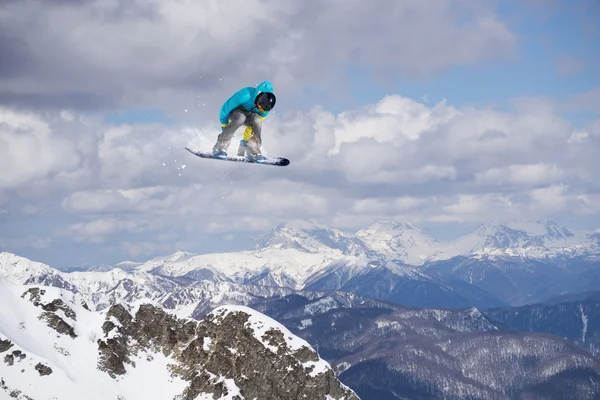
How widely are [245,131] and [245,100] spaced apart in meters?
4.30

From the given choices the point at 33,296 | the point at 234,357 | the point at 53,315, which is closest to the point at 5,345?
the point at 53,315

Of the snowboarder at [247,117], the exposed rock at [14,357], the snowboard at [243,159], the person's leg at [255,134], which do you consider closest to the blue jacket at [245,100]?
the snowboarder at [247,117]

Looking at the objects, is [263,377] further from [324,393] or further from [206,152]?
[206,152]

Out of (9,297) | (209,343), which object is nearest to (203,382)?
(209,343)

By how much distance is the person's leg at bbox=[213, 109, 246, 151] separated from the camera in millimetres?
45272

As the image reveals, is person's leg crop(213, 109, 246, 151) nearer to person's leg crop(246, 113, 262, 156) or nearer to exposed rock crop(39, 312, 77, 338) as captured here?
person's leg crop(246, 113, 262, 156)

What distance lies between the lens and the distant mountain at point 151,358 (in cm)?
17438

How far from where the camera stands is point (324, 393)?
17488 cm

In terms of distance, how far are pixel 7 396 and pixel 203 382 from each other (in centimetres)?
5053

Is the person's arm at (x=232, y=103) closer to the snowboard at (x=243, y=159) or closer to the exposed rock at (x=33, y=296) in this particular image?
the snowboard at (x=243, y=159)

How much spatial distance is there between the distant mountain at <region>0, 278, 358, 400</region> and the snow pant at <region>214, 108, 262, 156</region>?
135m

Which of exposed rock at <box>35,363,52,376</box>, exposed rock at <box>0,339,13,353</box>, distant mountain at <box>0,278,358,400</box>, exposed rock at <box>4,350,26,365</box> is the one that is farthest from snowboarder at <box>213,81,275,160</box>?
exposed rock at <box>0,339,13,353</box>

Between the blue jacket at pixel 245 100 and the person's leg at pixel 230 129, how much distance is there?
0.41m

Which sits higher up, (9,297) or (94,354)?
(9,297)
